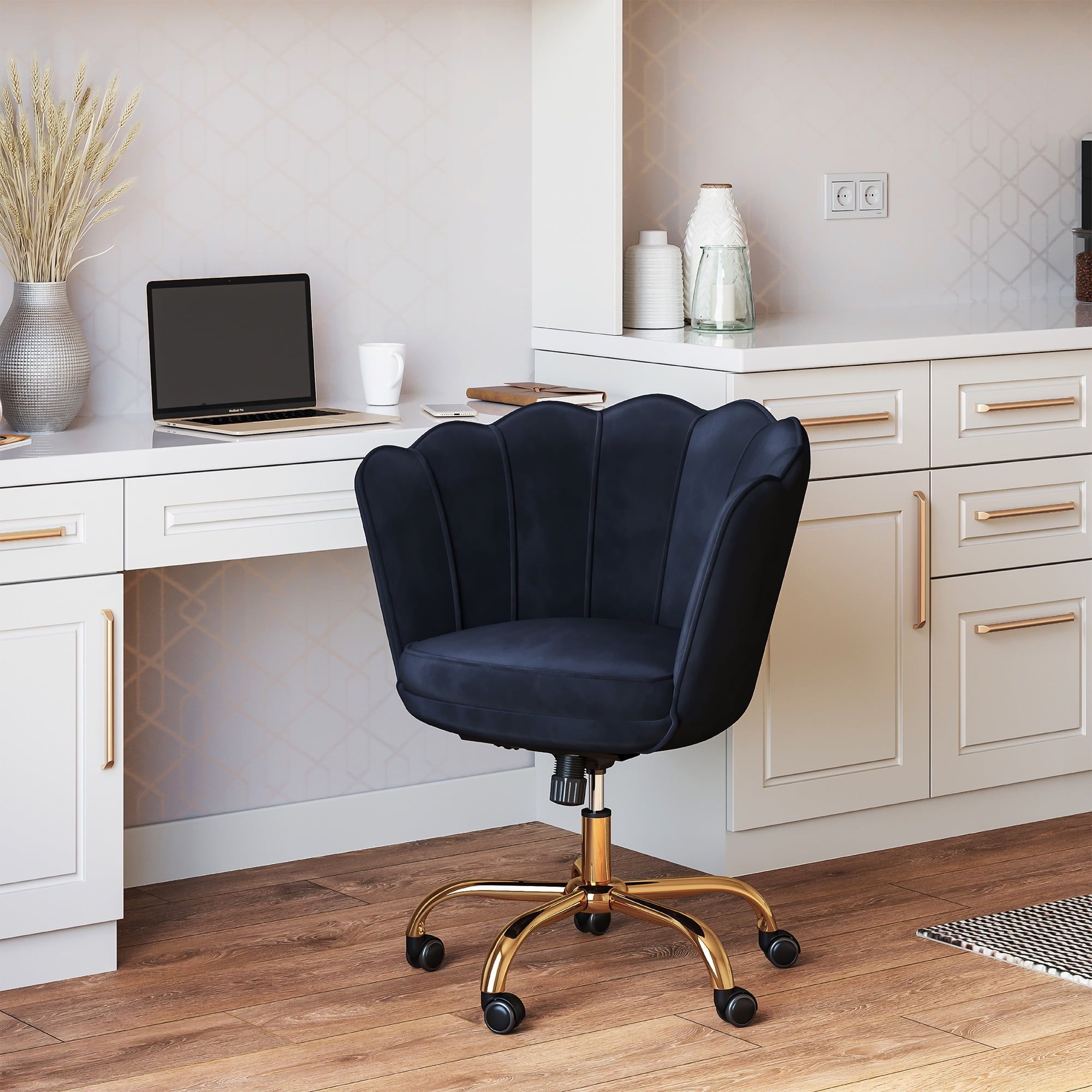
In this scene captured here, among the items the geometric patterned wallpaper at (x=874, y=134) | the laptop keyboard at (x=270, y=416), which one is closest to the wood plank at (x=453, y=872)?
the laptop keyboard at (x=270, y=416)

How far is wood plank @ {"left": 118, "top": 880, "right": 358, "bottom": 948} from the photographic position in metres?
2.75

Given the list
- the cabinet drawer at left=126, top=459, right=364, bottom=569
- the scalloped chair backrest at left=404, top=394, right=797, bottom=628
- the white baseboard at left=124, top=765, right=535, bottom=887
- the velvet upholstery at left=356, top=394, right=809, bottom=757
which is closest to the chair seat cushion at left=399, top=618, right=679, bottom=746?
the velvet upholstery at left=356, top=394, right=809, bottom=757

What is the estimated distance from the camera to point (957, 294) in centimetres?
367

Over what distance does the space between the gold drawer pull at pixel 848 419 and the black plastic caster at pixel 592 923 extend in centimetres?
86

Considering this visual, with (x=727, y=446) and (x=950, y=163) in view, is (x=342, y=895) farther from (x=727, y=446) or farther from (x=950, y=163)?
(x=950, y=163)

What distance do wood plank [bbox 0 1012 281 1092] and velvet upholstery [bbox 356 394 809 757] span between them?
1.64ft

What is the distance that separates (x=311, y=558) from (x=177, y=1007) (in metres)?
0.91

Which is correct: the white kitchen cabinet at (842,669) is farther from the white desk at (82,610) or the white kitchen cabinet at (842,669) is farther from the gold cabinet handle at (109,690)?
the gold cabinet handle at (109,690)

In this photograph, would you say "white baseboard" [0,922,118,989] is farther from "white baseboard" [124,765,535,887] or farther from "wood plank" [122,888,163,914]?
"white baseboard" [124,765,535,887]

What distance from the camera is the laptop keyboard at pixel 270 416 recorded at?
9.04 feet

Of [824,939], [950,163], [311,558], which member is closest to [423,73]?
[311,558]

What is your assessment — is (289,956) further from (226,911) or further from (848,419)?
(848,419)

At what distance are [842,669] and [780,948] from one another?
0.60m

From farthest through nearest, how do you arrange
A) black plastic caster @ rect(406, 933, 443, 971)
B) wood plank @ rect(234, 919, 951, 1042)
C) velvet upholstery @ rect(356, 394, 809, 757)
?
1. black plastic caster @ rect(406, 933, 443, 971)
2. wood plank @ rect(234, 919, 951, 1042)
3. velvet upholstery @ rect(356, 394, 809, 757)
